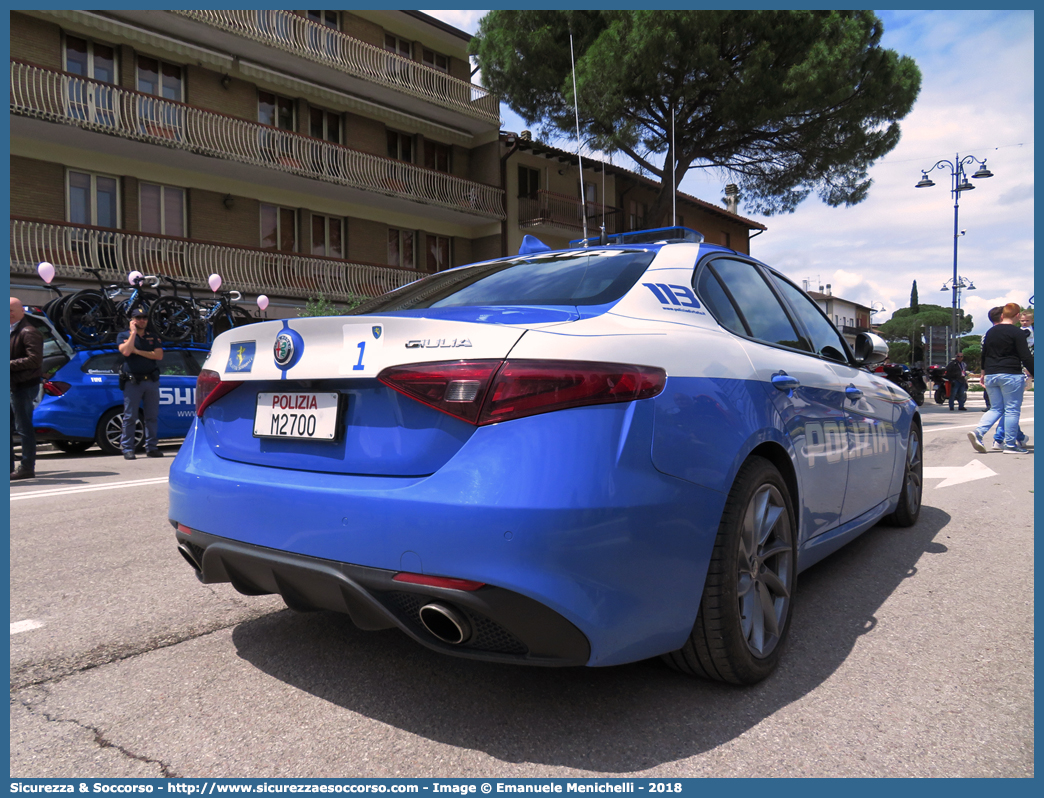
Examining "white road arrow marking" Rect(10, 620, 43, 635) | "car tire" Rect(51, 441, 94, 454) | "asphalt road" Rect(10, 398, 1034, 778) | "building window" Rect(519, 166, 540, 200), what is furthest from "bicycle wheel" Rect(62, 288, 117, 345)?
"building window" Rect(519, 166, 540, 200)

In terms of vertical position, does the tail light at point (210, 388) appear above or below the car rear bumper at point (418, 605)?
above

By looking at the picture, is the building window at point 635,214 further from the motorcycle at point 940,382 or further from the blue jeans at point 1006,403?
the blue jeans at point 1006,403

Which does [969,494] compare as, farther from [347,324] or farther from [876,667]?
[347,324]

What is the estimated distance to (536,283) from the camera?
276 centimetres

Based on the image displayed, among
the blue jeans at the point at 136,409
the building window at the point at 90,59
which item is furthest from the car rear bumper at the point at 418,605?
the building window at the point at 90,59

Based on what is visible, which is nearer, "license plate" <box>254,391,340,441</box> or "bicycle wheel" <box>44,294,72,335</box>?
"license plate" <box>254,391,340,441</box>

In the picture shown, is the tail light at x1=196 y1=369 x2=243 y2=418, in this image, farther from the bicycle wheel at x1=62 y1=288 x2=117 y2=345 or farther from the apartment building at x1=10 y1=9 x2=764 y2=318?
the apartment building at x1=10 y1=9 x2=764 y2=318

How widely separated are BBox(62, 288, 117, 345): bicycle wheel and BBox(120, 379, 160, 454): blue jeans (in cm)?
393

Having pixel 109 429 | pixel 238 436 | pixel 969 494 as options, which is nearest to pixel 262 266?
pixel 109 429

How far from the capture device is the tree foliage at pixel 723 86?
1805 cm

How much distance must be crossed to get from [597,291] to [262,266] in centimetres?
1928

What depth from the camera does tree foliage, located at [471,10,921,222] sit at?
18.0 meters

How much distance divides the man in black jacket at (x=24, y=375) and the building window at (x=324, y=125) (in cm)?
1582

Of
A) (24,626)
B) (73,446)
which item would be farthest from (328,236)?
(24,626)
